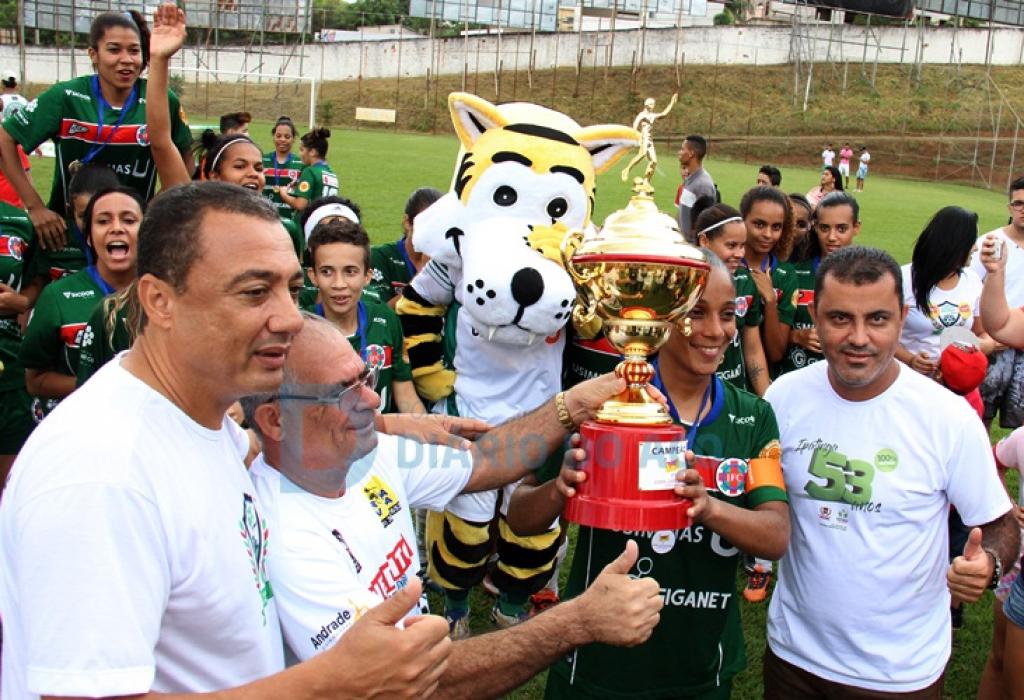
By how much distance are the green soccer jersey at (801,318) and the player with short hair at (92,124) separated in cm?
354

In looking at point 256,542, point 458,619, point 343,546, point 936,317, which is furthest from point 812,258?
point 256,542

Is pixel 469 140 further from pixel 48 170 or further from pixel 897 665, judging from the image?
pixel 48 170

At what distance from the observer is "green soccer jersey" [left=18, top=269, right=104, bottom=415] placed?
158 inches

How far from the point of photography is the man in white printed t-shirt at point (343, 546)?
1999mm

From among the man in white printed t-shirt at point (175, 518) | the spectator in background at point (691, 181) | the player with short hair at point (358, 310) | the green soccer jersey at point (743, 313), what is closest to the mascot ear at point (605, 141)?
the green soccer jersey at point (743, 313)

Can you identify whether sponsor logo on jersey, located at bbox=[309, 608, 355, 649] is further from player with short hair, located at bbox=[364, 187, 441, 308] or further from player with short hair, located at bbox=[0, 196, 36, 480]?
player with short hair, located at bbox=[364, 187, 441, 308]

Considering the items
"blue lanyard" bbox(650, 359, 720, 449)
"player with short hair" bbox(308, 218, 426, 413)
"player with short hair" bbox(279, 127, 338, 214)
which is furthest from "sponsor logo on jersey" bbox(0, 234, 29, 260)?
"player with short hair" bbox(279, 127, 338, 214)

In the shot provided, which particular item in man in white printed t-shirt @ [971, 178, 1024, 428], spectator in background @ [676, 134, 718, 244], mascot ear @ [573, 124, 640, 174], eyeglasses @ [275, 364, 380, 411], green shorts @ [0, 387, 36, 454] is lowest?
green shorts @ [0, 387, 36, 454]

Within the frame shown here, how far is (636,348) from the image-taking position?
99.6 inches

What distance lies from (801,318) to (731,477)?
10.4 ft

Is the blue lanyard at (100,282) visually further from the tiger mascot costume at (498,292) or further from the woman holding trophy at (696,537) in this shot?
the woman holding trophy at (696,537)

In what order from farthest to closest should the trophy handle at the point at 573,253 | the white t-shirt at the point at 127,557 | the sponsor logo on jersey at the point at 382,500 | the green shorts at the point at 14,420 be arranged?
the green shorts at the point at 14,420, the trophy handle at the point at 573,253, the sponsor logo on jersey at the point at 382,500, the white t-shirt at the point at 127,557

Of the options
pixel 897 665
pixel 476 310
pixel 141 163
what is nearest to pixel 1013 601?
pixel 897 665

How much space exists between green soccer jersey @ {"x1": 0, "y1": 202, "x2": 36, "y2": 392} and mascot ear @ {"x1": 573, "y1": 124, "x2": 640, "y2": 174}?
2851mm
